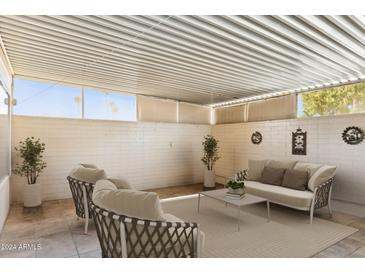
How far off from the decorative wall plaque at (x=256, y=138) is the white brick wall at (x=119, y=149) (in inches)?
71.4

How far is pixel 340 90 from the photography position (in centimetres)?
477

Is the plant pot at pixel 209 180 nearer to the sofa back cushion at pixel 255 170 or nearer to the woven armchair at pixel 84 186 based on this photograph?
the sofa back cushion at pixel 255 170

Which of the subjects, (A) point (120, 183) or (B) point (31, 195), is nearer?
(A) point (120, 183)

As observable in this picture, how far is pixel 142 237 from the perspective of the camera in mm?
1925

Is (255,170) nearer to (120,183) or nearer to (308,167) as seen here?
(308,167)

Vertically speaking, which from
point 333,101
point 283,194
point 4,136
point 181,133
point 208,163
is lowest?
point 283,194

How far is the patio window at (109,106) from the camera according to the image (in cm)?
556

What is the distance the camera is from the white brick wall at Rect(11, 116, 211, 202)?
197 inches

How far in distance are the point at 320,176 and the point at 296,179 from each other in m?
0.43

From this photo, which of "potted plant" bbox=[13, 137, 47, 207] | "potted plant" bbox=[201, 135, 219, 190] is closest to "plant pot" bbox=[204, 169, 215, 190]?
"potted plant" bbox=[201, 135, 219, 190]

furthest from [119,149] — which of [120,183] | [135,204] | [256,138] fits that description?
[135,204]
